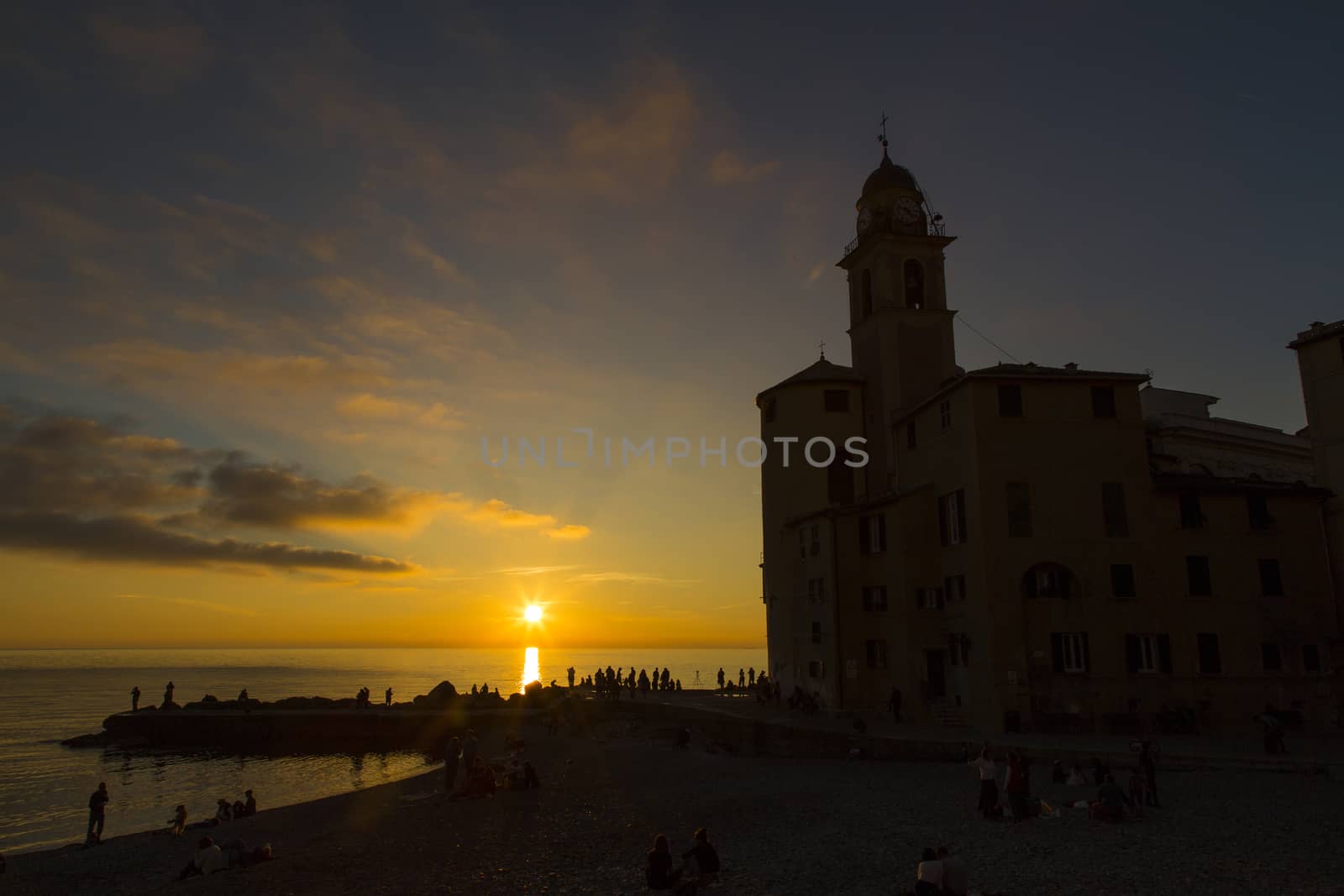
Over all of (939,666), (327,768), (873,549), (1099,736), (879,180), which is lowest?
(327,768)

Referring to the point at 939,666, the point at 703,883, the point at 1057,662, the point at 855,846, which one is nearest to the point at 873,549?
the point at 939,666

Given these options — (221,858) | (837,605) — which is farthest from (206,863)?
(837,605)

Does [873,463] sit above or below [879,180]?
below

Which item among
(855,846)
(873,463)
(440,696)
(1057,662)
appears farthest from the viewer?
(440,696)

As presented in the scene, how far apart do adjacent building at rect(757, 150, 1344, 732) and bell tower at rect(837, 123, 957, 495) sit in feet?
18.2

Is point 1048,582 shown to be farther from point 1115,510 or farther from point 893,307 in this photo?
point 893,307

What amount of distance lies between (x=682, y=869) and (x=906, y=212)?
43595 millimetres

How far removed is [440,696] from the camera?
62.1 metres

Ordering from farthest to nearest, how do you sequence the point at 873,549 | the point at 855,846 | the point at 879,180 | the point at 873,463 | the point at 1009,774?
the point at 879,180 → the point at 873,463 → the point at 873,549 → the point at 1009,774 → the point at 855,846

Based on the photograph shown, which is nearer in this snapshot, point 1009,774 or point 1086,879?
point 1086,879

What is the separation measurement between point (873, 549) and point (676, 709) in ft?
42.3

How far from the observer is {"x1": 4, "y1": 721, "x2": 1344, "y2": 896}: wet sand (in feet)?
51.5

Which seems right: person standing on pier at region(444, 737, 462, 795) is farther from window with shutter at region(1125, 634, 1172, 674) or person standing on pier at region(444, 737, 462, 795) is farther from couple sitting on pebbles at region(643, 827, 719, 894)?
window with shutter at region(1125, 634, 1172, 674)

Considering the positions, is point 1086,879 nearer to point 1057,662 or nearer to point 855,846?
point 855,846
